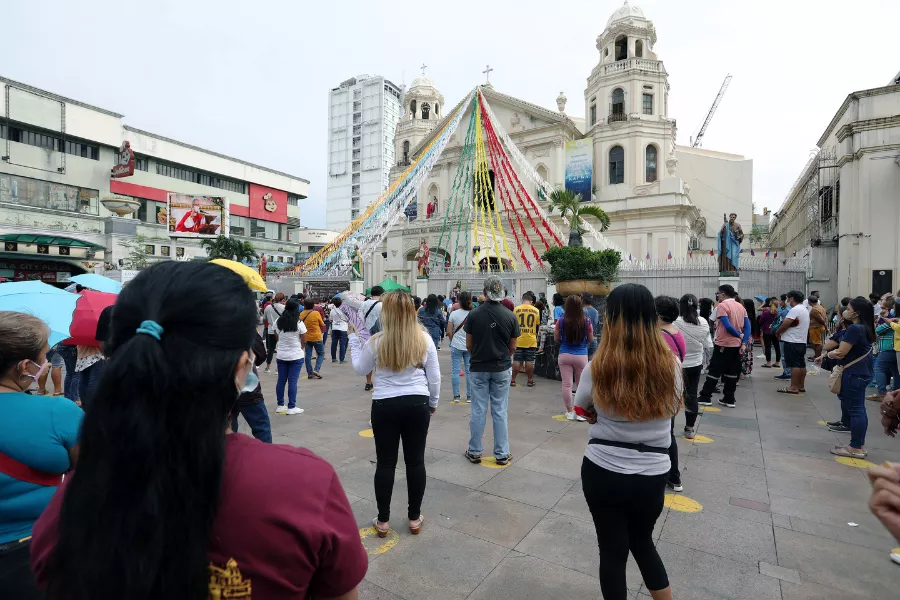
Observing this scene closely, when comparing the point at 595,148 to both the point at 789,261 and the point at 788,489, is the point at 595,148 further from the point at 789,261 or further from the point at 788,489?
the point at 788,489

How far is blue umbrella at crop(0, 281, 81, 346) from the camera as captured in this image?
4617 mm

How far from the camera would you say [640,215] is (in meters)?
32.5

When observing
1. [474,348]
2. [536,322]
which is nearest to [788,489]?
[474,348]

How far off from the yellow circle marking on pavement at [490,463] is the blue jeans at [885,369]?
713cm

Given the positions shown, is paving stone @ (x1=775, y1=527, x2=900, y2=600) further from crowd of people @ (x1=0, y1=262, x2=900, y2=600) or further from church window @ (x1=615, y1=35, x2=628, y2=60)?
church window @ (x1=615, y1=35, x2=628, y2=60)

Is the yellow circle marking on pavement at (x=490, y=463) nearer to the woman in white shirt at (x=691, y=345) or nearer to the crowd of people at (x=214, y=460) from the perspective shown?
the crowd of people at (x=214, y=460)

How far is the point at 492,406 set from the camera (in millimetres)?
5113

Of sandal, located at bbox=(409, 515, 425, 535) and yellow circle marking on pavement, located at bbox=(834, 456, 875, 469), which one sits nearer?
sandal, located at bbox=(409, 515, 425, 535)

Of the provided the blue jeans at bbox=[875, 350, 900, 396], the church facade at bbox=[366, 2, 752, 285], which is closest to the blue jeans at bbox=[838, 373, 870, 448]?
the blue jeans at bbox=[875, 350, 900, 396]

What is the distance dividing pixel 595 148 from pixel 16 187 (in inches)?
1576

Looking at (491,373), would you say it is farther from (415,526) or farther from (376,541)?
(376,541)

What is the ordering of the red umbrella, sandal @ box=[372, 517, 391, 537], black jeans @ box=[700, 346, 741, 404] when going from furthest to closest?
black jeans @ box=[700, 346, 741, 404] → the red umbrella → sandal @ box=[372, 517, 391, 537]

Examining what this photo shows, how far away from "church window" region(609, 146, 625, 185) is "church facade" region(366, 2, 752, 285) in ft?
0.22

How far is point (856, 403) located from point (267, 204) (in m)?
53.9
